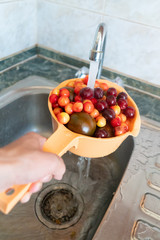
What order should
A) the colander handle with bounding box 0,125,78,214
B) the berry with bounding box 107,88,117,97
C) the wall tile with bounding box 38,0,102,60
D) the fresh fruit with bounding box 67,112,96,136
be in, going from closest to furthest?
the colander handle with bounding box 0,125,78,214 → the fresh fruit with bounding box 67,112,96,136 → the berry with bounding box 107,88,117,97 → the wall tile with bounding box 38,0,102,60

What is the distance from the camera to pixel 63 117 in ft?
1.66

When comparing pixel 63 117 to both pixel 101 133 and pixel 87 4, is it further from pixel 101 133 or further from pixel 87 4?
pixel 87 4

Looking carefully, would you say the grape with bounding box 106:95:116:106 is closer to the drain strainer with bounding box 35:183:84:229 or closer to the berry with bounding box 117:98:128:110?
the berry with bounding box 117:98:128:110

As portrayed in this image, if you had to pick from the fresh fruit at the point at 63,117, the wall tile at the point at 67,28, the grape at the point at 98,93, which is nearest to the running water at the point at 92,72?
the grape at the point at 98,93

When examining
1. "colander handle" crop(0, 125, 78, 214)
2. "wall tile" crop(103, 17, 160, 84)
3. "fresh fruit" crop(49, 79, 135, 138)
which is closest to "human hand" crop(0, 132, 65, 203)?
"colander handle" crop(0, 125, 78, 214)

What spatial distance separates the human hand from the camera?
1.22 ft

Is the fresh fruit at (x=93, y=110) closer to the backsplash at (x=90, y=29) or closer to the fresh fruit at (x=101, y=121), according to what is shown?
the fresh fruit at (x=101, y=121)

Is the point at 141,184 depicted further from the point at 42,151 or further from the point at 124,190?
the point at 42,151

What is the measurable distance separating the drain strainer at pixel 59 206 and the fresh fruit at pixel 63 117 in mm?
297

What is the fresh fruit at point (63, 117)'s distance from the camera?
502 mm

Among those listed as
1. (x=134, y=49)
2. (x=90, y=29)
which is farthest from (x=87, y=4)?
(x=134, y=49)

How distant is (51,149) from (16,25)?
613mm

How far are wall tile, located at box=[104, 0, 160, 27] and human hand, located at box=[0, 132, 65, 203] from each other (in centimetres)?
57

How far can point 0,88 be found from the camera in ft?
2.63
